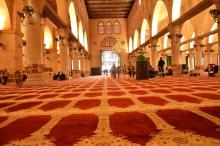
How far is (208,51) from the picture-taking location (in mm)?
26156

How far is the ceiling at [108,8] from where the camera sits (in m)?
31.1

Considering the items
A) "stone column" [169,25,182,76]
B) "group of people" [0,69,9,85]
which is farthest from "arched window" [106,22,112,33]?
"group of people" [0,69,9,85]

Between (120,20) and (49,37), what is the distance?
17.6 meters

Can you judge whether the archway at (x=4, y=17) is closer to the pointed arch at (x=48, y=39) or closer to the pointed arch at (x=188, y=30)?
the pointed arch at (x=48, y=39)

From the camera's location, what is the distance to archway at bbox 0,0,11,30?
13.6 m

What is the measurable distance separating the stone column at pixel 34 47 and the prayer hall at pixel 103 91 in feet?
0.13

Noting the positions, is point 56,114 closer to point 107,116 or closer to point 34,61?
point 107,116

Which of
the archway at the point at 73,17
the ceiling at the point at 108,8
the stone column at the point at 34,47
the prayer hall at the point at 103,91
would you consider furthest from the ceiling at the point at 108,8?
the stone column at the point at 34,47

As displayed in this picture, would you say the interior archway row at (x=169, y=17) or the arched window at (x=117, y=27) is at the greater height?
the arched window at (x=117, y=27)

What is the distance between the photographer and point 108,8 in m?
33.4

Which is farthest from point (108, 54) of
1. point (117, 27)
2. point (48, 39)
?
point (48, 39)

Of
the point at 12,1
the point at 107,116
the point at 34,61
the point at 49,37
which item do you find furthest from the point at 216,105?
the point at 49,37

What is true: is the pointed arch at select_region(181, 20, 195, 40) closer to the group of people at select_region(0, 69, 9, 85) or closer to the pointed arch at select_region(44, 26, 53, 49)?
the pointed arch at select_region(44, 26, 53, 49)

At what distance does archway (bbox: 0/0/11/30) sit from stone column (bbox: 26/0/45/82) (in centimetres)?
386
